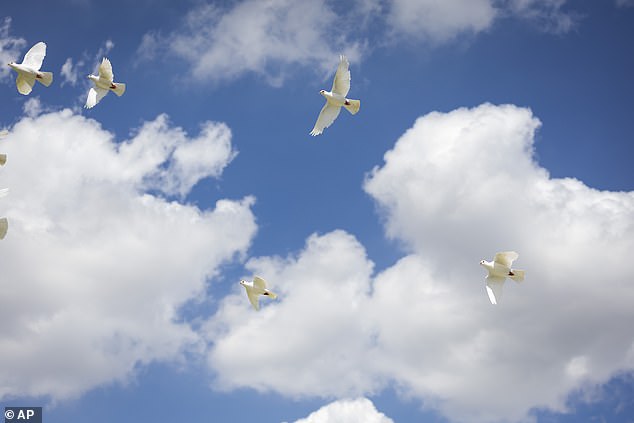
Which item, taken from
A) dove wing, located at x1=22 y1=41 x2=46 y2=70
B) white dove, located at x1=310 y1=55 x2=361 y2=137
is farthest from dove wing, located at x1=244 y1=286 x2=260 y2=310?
dove wing, located at x1=22 y1=41 x2=46 y2=70

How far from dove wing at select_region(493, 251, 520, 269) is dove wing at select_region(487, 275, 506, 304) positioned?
3.60 ft

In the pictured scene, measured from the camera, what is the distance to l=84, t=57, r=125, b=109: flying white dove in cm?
3891

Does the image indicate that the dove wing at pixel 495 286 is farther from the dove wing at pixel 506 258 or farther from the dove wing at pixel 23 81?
the dove wing at pixel 23 81

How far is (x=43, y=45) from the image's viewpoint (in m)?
38.2

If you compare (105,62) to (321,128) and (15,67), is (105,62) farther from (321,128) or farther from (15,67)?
(321,128)

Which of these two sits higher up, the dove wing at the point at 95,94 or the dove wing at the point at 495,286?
the dove wing at the point at 95,94

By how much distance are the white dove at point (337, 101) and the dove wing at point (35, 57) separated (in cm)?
1586

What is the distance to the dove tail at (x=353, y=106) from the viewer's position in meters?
38.7

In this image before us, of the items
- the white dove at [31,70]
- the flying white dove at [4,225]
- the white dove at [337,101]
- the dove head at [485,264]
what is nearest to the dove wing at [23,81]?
the white dove at [31,70]

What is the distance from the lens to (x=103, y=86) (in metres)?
39.3

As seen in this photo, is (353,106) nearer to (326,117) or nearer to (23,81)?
(326,117)

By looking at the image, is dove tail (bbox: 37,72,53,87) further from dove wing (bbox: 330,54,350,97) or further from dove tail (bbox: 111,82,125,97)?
dove wing (bbox: 330,54,350,97)

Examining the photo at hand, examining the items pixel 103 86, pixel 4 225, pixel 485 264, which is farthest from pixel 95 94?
pixel 485 264

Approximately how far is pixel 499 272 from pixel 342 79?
44.5 feet
